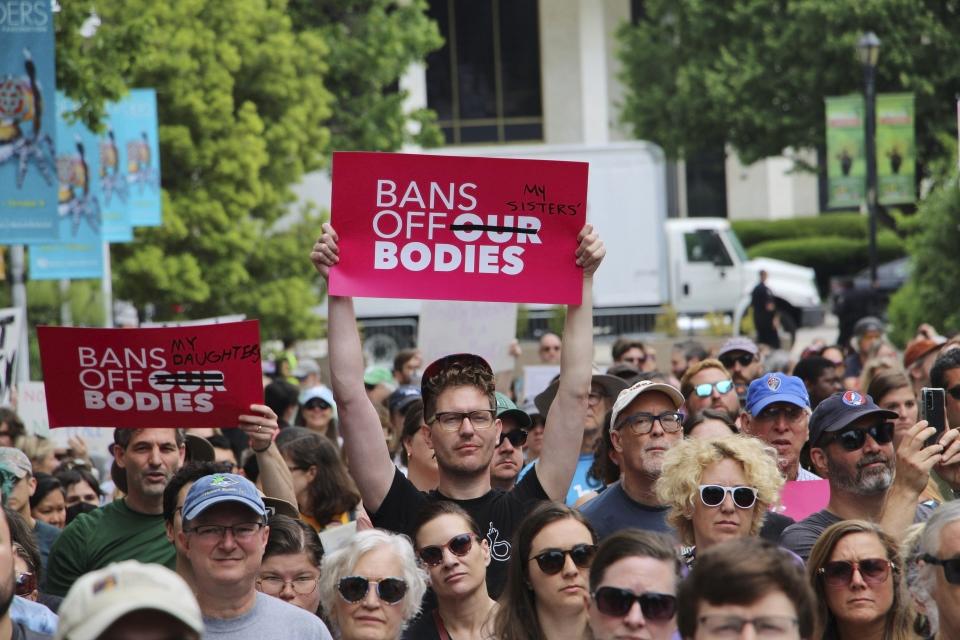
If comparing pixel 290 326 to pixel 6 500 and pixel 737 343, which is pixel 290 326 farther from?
pixel 6 500

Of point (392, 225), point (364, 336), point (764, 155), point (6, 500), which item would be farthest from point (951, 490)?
point (764, 155)

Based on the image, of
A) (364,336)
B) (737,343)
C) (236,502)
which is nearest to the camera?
(236,502)

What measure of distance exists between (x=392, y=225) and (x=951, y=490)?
2.60 m

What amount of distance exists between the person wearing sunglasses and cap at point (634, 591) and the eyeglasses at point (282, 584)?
6.39ft

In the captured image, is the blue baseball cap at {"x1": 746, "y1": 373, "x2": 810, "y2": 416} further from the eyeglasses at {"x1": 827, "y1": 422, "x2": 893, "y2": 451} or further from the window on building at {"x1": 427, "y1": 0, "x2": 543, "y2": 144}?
the window on building at {"x1": 427, "y1": 0, "x2": 543, "y2": 144}

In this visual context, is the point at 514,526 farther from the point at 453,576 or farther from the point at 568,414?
the point at 453,576

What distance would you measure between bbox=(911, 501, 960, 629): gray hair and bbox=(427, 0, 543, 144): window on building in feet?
163

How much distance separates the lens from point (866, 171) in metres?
27.0

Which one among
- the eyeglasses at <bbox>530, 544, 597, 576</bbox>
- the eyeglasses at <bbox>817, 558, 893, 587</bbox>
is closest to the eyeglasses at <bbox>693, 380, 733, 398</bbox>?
the eyeglasses at <bbox>817, 558, 893, 587</bbox>

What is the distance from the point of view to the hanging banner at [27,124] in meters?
13.6

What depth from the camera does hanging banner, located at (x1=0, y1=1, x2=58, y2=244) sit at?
13562 mm

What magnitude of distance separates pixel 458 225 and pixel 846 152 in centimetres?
2054

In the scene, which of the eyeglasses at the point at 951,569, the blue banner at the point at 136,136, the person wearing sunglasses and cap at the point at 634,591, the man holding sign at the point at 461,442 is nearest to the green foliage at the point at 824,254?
the blue banner at the point at 136,136

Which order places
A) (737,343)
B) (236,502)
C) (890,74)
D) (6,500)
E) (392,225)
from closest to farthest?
(236,502) < (392,225) < (6,500) < (737,343) < (890,74)
